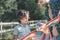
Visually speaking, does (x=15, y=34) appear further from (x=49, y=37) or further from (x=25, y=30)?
(x=49, y=37)

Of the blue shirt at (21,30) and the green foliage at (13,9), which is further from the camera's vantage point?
the green foliage at (13,9)

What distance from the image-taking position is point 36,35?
3287 mm

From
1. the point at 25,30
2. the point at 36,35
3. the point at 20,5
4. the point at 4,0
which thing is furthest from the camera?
the point at 20,5

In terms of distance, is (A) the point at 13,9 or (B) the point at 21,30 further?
(A) the point at 13,9

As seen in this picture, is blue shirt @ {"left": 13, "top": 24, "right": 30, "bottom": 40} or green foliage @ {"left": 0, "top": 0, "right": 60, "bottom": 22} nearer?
blue shirt @ {"left": 13, "top": 24, "right": 30, "bottom": 40}

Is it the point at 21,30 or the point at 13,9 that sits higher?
the point at 21,30

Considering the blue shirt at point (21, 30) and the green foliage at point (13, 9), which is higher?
the blue shirt at point (21, 30)

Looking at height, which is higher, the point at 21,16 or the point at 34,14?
the point at 21,16

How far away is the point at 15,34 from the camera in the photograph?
521 centimetres

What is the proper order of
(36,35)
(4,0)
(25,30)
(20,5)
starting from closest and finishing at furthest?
(36,35) < (25,30) < (4,0) < (20,5)

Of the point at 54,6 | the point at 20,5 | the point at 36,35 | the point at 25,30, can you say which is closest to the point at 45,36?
the point at 36,35

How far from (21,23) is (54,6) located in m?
1.78

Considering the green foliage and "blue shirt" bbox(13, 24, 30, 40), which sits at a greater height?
"blue shirt" bbox(13, 24, 30, 40)

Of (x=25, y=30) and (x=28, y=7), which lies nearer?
(x=25, y=30)
